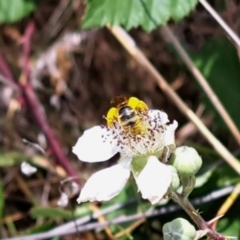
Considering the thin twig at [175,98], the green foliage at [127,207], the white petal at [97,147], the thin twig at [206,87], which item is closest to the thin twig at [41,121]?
the green foliage at [127,207]

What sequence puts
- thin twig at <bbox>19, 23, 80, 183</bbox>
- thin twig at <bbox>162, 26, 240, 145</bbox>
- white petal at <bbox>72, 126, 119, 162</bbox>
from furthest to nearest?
thin twig at <bbox>19, 23, 80, 183</bbox> < thin twig at <bbox>162, 26, 240, 145</bbox> < white petal at <bbox>72, 126, 119, 162</bbox>

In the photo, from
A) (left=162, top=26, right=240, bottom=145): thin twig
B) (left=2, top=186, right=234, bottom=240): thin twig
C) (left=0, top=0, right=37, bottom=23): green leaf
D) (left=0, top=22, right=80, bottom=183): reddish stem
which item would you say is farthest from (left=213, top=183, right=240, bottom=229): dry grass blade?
(left=0, top=0, right=37, bottom=23): green leaf

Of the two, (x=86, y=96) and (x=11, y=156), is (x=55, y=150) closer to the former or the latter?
(x=11, y=156)

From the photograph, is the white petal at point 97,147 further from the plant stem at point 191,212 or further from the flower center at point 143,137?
the plant stem at point 191,212

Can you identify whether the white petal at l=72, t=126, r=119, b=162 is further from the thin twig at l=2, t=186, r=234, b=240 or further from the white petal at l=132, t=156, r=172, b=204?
the thin twig at l=2, t=186, r=234, b=240

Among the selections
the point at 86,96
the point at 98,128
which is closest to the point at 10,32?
the point at 86,96

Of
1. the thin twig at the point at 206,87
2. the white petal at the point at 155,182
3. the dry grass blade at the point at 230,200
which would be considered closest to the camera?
the white petal at the point at 155,182

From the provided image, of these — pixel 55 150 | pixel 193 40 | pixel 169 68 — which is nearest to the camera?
pixel 55 150
